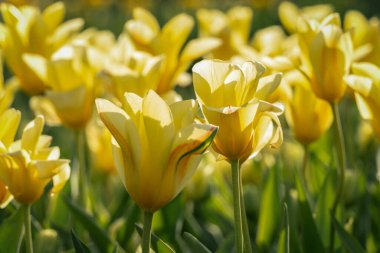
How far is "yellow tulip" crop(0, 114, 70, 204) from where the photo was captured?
38.2 inches

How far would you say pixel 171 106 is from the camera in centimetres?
92

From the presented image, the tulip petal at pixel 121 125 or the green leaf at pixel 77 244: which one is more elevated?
the tulip petal at pixel 121 125

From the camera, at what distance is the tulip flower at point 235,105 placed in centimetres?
93

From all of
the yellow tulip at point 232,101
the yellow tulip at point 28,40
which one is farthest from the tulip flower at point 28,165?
the yellow tulip at point 28,40

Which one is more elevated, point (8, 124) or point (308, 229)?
point (8, 124)

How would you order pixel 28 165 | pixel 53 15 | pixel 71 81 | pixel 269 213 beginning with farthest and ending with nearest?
pixel 53 15, pixel 71 81, pixel 269 213, pixel 28 165

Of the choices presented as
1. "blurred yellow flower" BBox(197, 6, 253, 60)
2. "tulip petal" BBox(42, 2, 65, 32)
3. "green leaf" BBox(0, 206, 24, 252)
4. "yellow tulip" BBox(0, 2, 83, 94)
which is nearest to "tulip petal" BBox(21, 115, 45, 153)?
"green leaf" BBox(0, 206, 24, 252)

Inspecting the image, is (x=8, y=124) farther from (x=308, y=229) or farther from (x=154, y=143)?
(x=308, y=229)

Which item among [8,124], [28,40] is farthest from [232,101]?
[28,40]

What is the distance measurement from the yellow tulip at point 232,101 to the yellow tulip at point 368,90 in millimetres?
215

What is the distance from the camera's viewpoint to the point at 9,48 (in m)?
1.72

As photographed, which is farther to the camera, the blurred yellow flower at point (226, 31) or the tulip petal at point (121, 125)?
the blurred yellow flower at point (226, 31)

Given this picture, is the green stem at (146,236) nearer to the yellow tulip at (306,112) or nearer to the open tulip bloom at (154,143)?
the open tulip bloom at (154,143)

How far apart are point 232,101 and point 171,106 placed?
→ 3.4 inches
